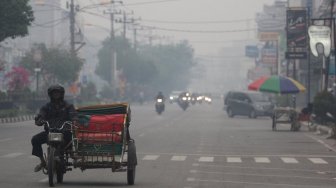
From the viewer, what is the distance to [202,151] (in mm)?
30109

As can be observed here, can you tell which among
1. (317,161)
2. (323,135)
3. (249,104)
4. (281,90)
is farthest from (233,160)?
(249,104)

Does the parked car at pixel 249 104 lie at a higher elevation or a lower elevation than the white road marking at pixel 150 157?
lower

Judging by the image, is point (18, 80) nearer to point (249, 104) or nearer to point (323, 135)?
point (249, 104)

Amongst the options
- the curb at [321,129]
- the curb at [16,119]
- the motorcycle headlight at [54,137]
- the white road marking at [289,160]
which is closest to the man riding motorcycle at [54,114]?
the motorcycle headlight at [54,137]

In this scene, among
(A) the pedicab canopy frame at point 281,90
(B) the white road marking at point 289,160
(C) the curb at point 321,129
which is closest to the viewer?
(B) the white road marking at point 289,160

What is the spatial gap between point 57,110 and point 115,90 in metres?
99.4

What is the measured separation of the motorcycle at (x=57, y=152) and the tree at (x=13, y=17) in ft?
109

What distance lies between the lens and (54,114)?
18.2m

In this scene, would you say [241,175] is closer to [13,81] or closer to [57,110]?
[57,110]

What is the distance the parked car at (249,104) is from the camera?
230 feet

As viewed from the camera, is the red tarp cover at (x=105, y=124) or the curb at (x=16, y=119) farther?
the curb at (x=16, y=119)

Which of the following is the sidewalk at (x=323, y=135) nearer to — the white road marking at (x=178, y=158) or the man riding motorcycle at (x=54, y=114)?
the white road marking at (x=178, y=158)

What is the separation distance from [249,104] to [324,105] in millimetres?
22534

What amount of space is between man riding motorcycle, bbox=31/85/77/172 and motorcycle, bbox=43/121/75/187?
0.37 ft
